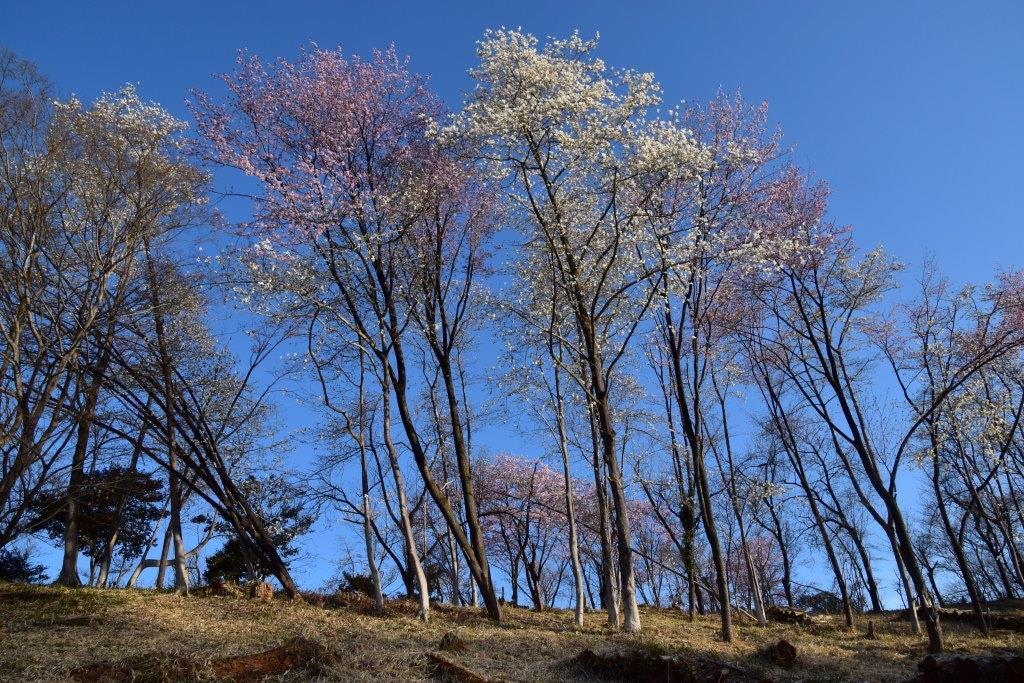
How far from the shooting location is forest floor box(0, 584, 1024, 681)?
728 cm

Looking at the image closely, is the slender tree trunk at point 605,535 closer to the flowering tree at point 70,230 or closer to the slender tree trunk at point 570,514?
the slender tree trunk at point 570,514

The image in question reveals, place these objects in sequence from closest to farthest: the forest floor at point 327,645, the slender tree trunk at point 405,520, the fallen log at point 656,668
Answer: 1. the forest floor at point 327,645
2. the fallen log at point 656,668
3. the slender tree trunk at point 405,520

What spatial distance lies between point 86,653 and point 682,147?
11681 mm

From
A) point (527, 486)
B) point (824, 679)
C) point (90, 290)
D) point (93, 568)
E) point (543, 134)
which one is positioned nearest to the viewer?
point (824, 679)

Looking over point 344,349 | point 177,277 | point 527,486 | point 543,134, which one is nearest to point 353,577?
point 527,486

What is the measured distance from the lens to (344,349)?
15.4 m

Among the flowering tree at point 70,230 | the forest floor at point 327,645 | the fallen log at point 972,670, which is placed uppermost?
the flowering tree at point 70,230

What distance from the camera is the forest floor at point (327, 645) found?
7.28 metres

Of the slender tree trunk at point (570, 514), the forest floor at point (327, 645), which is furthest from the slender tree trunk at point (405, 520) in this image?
the slender tree trunk at point (570, 514)

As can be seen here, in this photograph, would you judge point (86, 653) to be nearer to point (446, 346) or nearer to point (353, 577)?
point (446, 346)

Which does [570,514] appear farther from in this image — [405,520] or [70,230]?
[70,230]

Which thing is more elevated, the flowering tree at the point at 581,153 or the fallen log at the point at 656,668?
the flowering tree at the point at 581,153

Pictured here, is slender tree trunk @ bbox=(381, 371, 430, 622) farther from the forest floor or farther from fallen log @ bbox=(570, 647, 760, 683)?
fallen log @ bbox=(570, 647, 760, 683)

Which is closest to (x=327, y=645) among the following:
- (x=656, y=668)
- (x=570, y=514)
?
(x=656, y=668)
